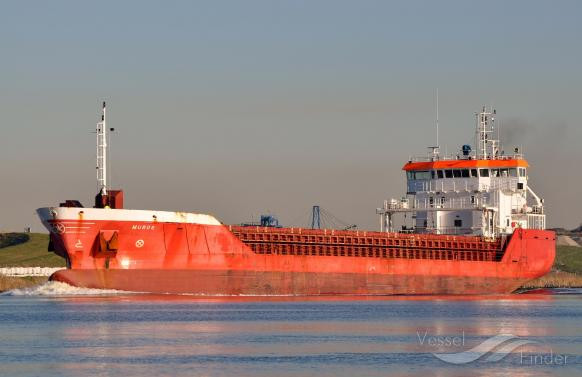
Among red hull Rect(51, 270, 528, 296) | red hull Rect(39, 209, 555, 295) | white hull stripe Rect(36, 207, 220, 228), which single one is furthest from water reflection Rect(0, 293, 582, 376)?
white hull stripe Rect(36, 207, 220, 228)

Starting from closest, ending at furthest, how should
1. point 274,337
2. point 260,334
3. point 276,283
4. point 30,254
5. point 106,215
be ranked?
point 274,337, point 260,334, point 106,215, point 276,283, point 30,254

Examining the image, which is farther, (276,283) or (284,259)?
(284,259)

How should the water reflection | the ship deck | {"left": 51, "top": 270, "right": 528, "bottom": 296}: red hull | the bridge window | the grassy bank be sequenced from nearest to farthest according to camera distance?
the water reflection, {"left": 51, "top": 270, "right": 528, "bottom": 296}: red hull, the ship deck, the bridge window, the grassy bank

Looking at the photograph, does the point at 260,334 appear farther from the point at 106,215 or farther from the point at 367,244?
the point at 367,244

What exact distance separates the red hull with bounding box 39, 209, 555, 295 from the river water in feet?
4.55

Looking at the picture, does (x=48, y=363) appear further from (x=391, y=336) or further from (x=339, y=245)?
(x=339, y=245)

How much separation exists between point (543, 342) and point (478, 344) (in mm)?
2513

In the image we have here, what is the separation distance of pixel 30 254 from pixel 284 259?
38.4 meters

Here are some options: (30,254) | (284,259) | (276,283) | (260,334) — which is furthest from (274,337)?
(30,254)

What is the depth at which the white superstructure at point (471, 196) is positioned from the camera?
7850 cm

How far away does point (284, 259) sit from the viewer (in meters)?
66.7

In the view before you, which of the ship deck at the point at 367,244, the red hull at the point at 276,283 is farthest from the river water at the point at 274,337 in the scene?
the ship deck at the point at 367,244

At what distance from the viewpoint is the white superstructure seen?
78.5 metres

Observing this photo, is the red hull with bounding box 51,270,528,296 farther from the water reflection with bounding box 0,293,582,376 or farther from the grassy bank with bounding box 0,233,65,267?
the grassy bank with bounding box 0,233,65,267
